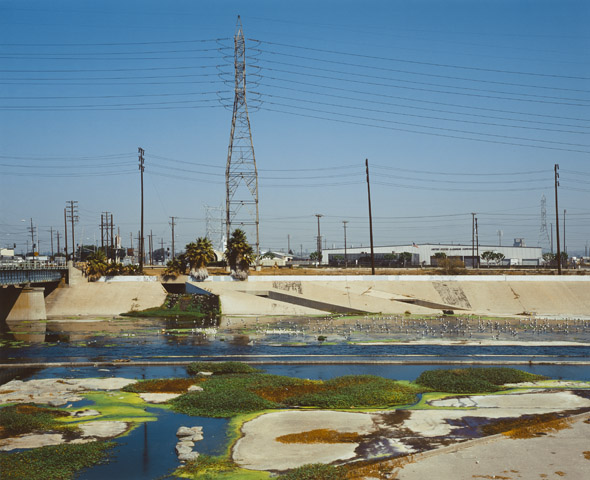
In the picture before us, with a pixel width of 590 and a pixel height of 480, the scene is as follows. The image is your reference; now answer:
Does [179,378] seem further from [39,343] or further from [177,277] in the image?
[177,277]

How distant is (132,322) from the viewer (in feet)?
213

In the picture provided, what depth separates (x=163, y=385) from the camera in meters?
32.1

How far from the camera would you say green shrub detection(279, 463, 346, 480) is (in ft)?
58.3

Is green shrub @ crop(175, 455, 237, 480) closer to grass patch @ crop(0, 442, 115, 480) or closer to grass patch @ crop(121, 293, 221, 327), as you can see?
grass patch @ crop(0, 442, 115, 480)

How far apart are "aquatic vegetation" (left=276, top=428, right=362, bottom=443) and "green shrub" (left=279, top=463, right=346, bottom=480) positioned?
132 inches

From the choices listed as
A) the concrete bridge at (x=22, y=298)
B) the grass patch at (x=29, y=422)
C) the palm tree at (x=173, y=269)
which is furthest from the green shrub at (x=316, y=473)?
the palm tree at (x=173, y=269)

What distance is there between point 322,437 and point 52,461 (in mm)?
9778

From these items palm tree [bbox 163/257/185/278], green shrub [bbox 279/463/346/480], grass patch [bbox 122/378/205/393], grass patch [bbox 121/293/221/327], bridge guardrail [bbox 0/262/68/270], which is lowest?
grass patch [bbox 122/378/205/393]

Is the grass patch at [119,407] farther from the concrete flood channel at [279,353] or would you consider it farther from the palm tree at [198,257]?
the palm tree at [198,257]

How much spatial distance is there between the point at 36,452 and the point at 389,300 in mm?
58390

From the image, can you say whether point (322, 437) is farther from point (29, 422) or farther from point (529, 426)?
point (29, 422)

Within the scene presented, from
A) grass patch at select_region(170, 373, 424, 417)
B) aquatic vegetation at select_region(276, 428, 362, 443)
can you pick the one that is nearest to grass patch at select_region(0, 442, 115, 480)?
grass patch at select_region(170, 373, 424, 417)

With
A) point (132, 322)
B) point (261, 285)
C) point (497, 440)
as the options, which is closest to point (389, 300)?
point (261, 285)

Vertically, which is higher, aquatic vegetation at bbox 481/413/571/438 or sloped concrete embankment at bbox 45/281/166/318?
sloped concrete embankment at bbox 45/281/166/318
